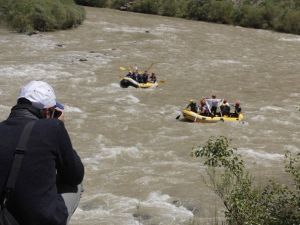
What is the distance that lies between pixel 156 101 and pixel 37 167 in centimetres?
1596

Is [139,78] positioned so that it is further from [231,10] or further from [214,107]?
[231,10]

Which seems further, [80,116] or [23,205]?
[80,116]

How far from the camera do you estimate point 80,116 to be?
16.4 m

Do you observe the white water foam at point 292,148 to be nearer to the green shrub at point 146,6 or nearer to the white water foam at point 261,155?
the white water foam at point 261,155

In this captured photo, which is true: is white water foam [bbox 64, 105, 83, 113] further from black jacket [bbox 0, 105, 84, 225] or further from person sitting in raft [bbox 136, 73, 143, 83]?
black jacket [bbox 0, 105, 84, 225]

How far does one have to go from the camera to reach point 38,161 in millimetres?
2910

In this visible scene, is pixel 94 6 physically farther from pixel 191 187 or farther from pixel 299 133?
pixel 191 187

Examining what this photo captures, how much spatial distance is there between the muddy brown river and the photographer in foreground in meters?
5.05

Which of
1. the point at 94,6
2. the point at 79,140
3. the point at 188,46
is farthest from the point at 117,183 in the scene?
the point at 94,6

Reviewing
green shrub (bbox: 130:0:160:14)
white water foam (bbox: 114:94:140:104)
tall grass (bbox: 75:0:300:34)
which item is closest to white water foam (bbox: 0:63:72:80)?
white water foam (bbox: 114:94:140:104)

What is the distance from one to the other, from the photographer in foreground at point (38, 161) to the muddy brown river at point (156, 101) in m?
5.05

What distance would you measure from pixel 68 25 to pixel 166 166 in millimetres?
22247

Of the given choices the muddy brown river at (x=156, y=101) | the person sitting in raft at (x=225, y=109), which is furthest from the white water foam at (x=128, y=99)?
the person sitting in raft at (x=225, y=109)

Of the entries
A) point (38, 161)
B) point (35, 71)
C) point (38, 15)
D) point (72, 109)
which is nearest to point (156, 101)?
point (72, 109)
